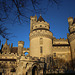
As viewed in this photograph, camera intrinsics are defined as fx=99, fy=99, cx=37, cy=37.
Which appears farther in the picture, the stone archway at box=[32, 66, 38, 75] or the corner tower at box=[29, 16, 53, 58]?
the corner tower at box=[29, 16, 53, 58]

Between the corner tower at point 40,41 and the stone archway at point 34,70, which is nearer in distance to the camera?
the stone archway at point 34,70

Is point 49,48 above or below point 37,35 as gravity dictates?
below

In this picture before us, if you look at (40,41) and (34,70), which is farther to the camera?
(40,41)

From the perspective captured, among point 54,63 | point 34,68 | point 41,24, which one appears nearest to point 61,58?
point 54,63

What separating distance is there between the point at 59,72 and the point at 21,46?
22762 millimetres

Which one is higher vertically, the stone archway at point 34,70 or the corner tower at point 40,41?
the corner tower at point 40,41

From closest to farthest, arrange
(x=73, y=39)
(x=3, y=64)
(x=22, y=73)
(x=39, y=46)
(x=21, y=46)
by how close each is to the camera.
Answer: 1. (x=22, y=73)
2. (x=3, y=64)
3. (x=39, y=46)
4. (x=73, y=39)
5. (x=21, y=46)

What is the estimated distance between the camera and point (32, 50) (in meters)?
25.4

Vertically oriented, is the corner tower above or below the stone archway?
above

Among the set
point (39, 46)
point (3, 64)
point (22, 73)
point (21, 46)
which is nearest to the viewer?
point (22, 73)

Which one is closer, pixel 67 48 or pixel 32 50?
pixel 32 50

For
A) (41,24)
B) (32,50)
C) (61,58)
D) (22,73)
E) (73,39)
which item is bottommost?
(22,73)

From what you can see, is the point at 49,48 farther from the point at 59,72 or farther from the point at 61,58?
the point at 59,72

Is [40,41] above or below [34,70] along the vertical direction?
above
